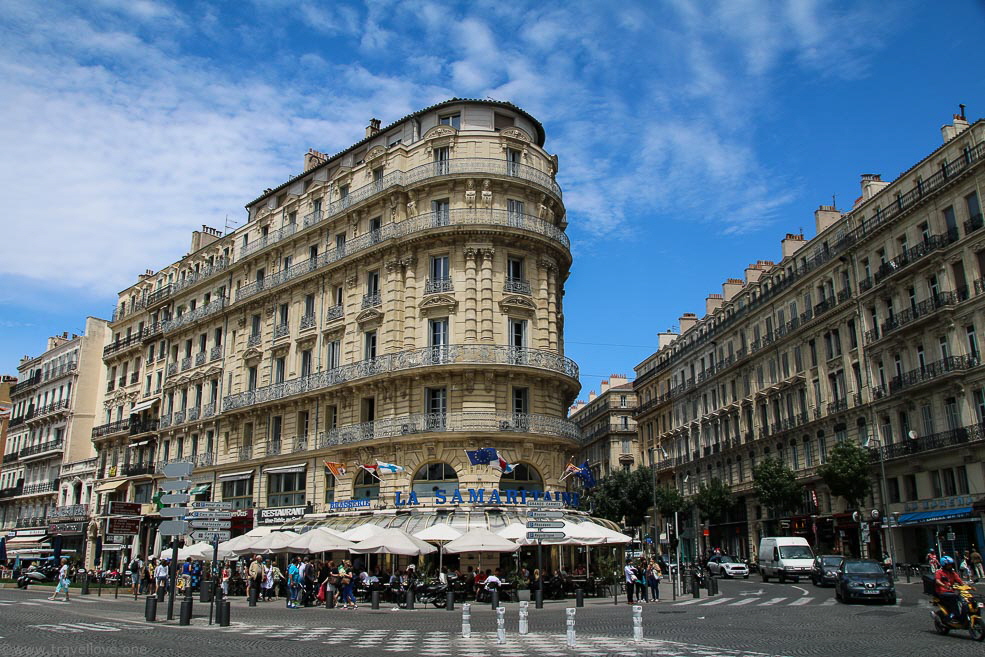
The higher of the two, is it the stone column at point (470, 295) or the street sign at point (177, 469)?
the stone column at point (470, 295)

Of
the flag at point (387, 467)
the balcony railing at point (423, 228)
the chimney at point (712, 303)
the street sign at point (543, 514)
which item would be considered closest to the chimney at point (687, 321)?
the chimney at point (712, 303)

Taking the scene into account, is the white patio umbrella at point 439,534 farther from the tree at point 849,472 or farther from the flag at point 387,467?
the tree at point 849,472

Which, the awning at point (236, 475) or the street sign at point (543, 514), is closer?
the street sign at point (543, 514)

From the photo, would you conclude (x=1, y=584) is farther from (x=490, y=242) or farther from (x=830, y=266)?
(x=830, y=266)

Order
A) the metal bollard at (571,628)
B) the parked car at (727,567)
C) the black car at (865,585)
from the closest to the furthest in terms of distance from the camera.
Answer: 1. the metal bollard at (571,628)
2. the black car at (865,585)
3. the parked car at (727,567)

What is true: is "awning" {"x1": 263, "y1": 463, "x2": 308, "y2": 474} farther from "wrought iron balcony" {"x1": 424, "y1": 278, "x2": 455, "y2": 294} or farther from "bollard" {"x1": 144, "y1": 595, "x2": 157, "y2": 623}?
"bollard" {"x1": 144, "y1": 595, "x2": 157, "y2": 623}

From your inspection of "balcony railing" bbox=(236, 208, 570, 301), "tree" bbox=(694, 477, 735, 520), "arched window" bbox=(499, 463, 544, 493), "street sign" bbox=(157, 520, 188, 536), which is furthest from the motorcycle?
"tree" bbox=(694, 477, 735, 520)

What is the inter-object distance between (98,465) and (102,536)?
17.7 ft

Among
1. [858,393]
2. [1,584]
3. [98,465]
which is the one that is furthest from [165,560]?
[858,393]

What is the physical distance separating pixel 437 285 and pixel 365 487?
897 cm

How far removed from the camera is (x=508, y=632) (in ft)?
60.4

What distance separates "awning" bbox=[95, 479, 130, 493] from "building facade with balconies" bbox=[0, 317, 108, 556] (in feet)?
12.5

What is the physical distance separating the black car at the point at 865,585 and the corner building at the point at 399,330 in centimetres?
1193

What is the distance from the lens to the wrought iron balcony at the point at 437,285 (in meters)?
34.5
